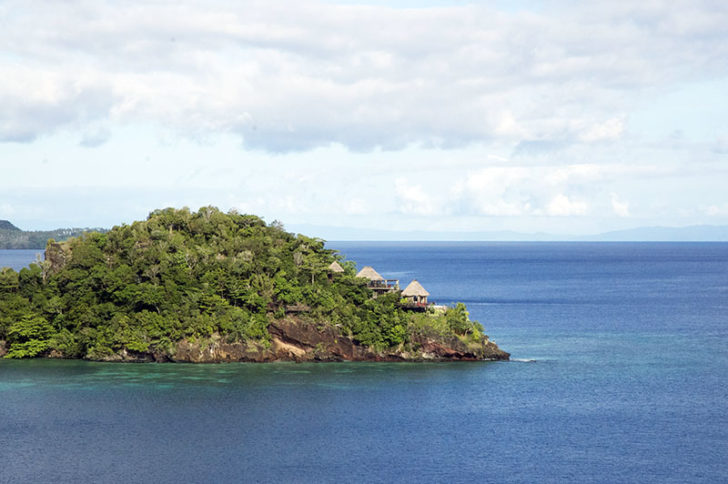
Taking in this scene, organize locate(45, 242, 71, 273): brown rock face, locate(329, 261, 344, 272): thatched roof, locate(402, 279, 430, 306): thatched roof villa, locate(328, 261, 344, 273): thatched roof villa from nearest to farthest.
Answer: locate(402, 279, 430, 306): thatched roof villa, locate(45, 242, 71, 273): brown rock face, locate(328, 261, 344, 273): thatched roof villa, locate(329, 261, 344, 272): thatched roof

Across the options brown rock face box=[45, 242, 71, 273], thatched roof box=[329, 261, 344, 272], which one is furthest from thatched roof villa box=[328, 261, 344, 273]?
brown rock face box=[45, 242, 71, 273]

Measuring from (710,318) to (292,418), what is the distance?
295ft

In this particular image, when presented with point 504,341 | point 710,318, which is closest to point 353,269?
point 504,341

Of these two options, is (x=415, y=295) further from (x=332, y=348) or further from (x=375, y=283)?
(x=332, y=348)

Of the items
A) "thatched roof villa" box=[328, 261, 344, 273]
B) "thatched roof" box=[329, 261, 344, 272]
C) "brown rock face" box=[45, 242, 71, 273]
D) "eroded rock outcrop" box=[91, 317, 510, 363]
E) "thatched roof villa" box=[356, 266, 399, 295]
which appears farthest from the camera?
"thatched roof" box=[329, 261, 344, 272]

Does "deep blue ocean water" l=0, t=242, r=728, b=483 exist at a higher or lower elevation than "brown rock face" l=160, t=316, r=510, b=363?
lower

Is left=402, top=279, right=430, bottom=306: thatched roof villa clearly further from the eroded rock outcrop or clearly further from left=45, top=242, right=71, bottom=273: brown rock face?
left=45, top=242, right=71, bottom=273: brown rock face

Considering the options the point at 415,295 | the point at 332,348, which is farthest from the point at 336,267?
the point at 332,348

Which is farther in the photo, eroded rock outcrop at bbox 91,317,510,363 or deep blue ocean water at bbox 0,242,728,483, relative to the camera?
eroded rock outcrop at bbox 91,317,510,363

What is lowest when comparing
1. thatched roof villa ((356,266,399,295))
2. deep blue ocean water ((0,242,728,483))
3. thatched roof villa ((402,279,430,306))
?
deep blue ocean water ((0,242,728,483))

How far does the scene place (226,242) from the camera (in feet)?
339

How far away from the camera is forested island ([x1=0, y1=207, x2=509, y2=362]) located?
302ft

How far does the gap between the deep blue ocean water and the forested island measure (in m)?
2.72

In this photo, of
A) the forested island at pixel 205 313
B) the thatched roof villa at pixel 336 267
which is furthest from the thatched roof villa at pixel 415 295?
the thatched roof villa at pixel 336 267
